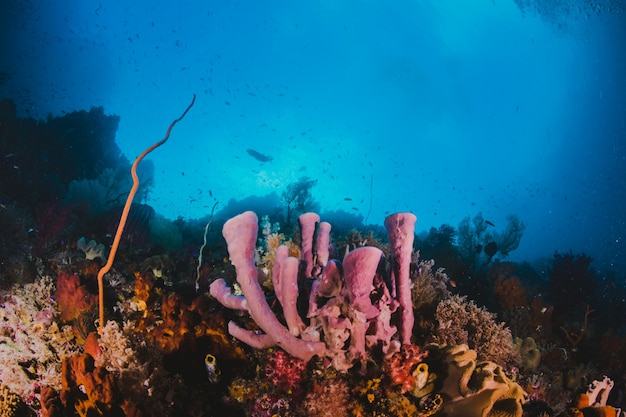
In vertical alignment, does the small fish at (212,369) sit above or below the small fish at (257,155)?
below

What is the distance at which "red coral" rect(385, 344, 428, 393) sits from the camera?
279cm

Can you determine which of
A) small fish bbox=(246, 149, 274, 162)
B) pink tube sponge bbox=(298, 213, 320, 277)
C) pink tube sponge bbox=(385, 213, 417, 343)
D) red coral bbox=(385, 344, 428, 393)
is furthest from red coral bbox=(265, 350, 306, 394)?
small fish bbox=(246, 149, 274, 162)

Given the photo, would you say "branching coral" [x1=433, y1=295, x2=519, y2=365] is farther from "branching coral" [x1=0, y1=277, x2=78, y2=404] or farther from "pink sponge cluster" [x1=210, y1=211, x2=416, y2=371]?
"branching coral" [x1=0, y1=277, x2=78, y2=404]

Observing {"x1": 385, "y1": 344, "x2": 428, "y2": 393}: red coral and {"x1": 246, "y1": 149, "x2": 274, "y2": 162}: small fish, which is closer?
{"x1": 385, "y1": 344, "x2": 428, "y2": 393}: red coral

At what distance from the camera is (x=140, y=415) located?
7.74ft

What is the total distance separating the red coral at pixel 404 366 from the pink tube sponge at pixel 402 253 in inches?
7.5

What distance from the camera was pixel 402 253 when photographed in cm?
283

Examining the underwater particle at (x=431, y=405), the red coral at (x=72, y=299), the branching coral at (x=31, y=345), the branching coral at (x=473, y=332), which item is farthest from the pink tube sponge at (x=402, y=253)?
the red coral at (x=72, y=299)

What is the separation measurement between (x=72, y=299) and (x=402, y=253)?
185 inches

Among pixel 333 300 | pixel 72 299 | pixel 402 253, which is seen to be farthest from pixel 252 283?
pixel 72 299

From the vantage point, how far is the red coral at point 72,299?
442 cm

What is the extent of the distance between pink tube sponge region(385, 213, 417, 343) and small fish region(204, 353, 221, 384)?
6.15 feet

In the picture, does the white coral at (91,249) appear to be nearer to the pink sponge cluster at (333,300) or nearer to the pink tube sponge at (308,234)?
the pink sponge cluster at (333,300)

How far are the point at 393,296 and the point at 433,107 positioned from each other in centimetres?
6979
